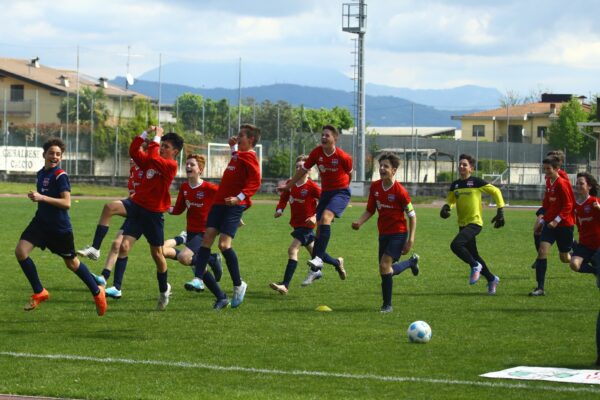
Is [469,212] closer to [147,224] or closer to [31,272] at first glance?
[147,224]

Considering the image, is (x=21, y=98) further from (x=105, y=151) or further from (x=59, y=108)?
(x=105, y=151)

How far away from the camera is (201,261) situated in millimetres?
13016

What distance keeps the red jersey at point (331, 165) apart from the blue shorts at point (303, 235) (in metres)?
0.92

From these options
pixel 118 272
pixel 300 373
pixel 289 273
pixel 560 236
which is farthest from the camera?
Result: pixel 560 236

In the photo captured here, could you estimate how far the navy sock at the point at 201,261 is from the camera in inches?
509

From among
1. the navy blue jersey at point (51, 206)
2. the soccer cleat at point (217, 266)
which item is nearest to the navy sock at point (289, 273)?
the soccer cleat at point (217, 266)

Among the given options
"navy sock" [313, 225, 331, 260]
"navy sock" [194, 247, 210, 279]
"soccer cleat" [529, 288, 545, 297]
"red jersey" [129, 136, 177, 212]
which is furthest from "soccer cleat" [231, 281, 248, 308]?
"soccer cleat" [529, 288, 545, 297]

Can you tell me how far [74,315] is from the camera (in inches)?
504

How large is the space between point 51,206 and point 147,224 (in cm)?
126

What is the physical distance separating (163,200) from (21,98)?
68.7 metres

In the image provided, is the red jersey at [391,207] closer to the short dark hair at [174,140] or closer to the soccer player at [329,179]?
the soccer player at [329,179]

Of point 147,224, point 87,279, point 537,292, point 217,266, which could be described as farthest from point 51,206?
point 537,292

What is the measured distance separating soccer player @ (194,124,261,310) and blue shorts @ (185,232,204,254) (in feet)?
4.51

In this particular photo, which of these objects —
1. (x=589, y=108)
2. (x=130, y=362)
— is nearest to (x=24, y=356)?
(x=130, y=362)
